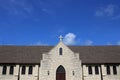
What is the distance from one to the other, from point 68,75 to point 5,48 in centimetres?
1610

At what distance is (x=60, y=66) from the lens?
1505 inches

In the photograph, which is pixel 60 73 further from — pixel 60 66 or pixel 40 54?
pixel 40 54

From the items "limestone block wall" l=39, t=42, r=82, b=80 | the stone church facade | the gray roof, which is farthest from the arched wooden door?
the gray roof

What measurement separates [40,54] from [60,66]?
572 centimetres

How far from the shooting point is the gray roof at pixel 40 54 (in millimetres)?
39125

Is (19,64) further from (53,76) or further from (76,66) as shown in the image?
(76,66)

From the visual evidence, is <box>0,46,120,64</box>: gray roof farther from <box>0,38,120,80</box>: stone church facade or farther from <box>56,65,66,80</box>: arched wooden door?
<box>56,65,66,80</box>: arched wooden door

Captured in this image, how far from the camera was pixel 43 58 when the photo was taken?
3812 centimetres

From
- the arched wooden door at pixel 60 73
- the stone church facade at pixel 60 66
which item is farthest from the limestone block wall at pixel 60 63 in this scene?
the arched wooden door at pixel 60 73

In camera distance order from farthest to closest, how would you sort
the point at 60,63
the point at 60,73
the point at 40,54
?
the point at 40,54
the point at 60,63
the point at 60,73

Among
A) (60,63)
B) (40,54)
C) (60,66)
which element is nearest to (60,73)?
(60,66)

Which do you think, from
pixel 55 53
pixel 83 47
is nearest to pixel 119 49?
pixel 83 47

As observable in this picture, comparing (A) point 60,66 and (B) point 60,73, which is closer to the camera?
(B) point 60,73

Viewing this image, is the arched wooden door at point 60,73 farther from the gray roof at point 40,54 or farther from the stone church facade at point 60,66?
the gray roof at point 40,54
